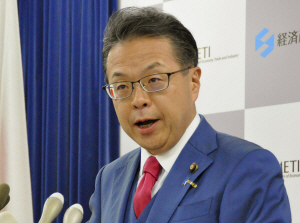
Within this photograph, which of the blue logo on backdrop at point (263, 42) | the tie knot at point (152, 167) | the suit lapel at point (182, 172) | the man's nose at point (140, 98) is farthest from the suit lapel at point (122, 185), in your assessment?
the blue logo on backdrop at point (263, 42)

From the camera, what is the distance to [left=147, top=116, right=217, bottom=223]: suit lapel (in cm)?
166

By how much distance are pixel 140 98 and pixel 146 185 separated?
13.0 inches

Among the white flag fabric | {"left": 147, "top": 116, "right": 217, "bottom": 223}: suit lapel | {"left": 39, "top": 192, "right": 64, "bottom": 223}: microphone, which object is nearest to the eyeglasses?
{"left": 147, "top": 116, "right": 217, "bottom": 223}: suit lapel

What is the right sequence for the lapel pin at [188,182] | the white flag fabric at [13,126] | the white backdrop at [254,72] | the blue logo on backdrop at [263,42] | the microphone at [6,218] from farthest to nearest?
the white flag fabric at [13,126] → the blue logo on backdrop at [263,42] → the white backdrop at [254,72] → the lapel pin at [188,182] → the microphone at [6,218]

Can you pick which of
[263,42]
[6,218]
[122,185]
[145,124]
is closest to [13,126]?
[122,185]

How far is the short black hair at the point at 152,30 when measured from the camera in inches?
74.1

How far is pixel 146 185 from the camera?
1805 mm

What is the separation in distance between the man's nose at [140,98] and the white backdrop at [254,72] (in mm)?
1273

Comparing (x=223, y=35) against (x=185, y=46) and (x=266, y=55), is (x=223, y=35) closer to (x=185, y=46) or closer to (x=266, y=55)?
(x=266, y=55)

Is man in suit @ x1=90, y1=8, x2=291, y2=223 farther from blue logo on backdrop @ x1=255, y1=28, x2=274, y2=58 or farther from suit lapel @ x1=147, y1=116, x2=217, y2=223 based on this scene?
blue logo on backdrop @ x1=255, y1=28, x2=274, y2=58

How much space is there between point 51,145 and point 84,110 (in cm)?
45

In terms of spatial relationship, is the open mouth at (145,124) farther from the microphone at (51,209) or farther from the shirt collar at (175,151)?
the microphone at (51,209)

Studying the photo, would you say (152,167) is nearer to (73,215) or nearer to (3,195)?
(73,215)

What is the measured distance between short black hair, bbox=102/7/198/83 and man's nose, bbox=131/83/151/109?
0.22m
